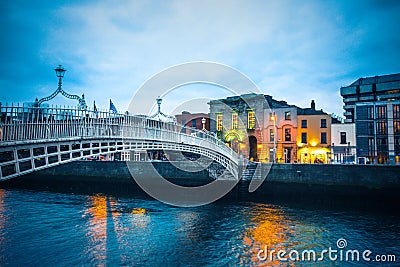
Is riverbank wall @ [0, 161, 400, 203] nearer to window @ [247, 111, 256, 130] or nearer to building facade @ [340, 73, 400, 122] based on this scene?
window @ [247, 111, 256, 130]

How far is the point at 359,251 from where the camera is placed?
39.2ft

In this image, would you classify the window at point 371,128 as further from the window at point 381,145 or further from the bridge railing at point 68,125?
the bridge railing at point 68,125

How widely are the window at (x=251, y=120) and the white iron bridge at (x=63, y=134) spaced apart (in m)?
21.7

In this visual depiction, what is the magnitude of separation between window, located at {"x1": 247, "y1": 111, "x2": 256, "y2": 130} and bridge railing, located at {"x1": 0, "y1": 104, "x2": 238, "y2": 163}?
23.2m

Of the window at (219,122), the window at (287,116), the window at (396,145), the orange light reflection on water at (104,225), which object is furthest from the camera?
the window at (219,122)

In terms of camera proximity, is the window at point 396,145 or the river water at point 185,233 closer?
the river water at point 185,233

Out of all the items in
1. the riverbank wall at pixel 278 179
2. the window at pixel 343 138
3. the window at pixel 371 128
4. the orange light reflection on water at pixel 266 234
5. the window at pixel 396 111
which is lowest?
the orange light reflection on water at pixel 266 234

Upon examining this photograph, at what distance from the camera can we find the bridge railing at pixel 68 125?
28.8 ft

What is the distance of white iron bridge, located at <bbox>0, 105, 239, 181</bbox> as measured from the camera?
8.76 meters

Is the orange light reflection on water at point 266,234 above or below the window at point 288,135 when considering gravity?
below

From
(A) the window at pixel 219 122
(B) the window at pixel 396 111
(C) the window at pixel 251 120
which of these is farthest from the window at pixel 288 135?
(B) the window at pixel 396 111

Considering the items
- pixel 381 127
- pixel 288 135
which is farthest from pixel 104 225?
pixel 381 127

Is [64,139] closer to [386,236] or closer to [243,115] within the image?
[386,236]

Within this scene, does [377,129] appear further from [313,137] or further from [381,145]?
[313,137]
